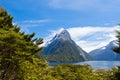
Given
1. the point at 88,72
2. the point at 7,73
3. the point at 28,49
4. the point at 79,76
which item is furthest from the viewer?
the point at 88,72

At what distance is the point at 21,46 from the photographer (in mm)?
38906

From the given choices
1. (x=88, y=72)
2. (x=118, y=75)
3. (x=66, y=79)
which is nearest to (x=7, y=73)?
(x=118, y=75)

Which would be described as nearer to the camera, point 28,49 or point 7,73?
point 28,49

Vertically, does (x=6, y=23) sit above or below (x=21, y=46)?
above

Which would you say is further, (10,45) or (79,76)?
(79,76)

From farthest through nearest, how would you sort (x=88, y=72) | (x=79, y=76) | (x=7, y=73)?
1. (x=88, y=72)
2. (x=79, y=76)
3. (x=7, y=73)

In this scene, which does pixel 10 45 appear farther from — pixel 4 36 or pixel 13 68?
pixel 13 68

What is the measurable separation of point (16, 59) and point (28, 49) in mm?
3458

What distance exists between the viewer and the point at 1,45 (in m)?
36.6

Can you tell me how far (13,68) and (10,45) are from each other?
759 cm

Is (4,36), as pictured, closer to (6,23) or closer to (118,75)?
(6,23)

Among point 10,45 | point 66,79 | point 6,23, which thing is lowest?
A: point 66,79

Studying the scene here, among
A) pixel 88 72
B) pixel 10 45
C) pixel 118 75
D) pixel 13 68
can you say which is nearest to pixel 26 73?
pixel 13 68

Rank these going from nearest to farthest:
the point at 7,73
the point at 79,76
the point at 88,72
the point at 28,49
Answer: the point at 28,49 < the point at 7,73 < the point at 79,76 < the point at 88,72
